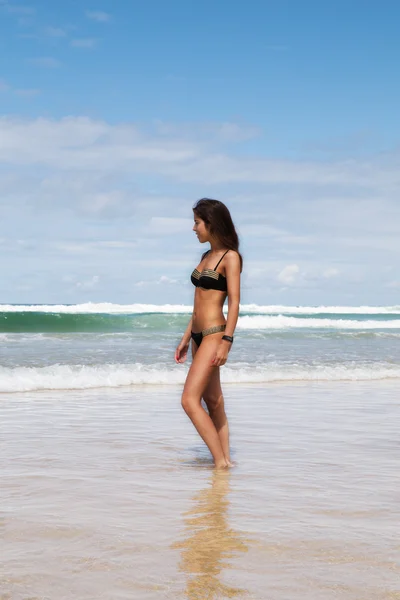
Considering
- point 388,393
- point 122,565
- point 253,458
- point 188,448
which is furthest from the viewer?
point 388,393

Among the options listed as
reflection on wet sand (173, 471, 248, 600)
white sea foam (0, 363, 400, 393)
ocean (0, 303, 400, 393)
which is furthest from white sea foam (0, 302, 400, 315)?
reflection on wet sand (173, 471, 248, 600)

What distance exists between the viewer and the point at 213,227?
5801 mm

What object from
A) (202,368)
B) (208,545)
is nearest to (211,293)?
(202,368)

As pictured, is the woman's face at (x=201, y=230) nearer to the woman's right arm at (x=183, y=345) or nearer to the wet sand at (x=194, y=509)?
the woman's right arm at (x=183, y=345)

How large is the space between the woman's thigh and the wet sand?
66cm

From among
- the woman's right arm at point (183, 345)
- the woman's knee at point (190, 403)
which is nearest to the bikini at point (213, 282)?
the woman's right arm at point (183, 345)

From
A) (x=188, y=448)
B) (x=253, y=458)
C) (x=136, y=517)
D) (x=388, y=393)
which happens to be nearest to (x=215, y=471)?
(x=253, y=458)

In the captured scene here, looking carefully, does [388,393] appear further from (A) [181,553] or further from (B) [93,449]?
(A) [181,553]

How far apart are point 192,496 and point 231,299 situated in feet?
5.00

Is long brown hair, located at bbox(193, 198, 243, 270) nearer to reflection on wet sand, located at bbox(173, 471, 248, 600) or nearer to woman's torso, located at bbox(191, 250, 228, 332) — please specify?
woman's torso, located at bbox(191, 250, 228, 332)

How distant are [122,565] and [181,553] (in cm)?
32

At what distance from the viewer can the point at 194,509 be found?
15.1 ft

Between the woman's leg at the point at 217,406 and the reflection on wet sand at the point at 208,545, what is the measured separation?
3.39ft

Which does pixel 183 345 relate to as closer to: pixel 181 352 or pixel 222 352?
pixel 181 352
